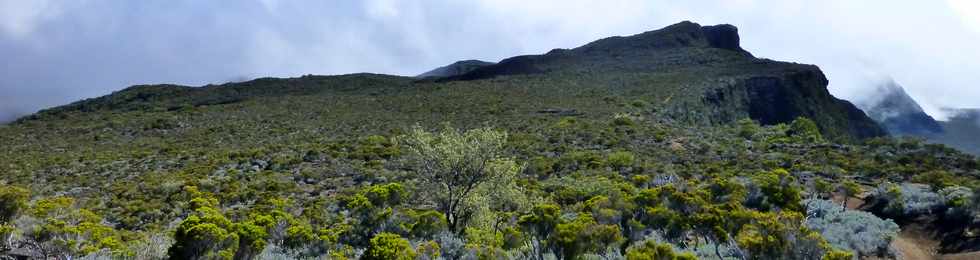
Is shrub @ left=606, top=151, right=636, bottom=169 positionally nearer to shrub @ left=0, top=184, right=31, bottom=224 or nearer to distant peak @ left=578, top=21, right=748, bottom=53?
shrub @ left=0, top=184, right=31, bottom=224

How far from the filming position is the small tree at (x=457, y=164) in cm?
1845

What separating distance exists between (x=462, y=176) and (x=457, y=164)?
2.07 feet

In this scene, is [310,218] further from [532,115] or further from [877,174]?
[532,115]

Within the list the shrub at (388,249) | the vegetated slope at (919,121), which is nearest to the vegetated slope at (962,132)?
the vegetated slope at (919,121)

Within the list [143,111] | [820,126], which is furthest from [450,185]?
[820,126]

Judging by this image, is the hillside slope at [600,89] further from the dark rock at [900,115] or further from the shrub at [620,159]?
the dark rock at [900,115]

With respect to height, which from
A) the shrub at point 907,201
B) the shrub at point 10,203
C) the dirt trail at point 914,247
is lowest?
the dirt trail at point 914,247

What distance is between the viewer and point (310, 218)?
859 inches

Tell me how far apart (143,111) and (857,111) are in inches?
4073

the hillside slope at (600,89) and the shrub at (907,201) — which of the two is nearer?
the shrub at (907,201)

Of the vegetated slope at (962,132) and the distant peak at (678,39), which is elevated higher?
the distant peak at (678,39)

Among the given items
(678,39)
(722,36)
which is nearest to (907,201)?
(678,39)

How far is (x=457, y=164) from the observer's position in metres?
18.5

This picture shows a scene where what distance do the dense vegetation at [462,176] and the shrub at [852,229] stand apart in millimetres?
67
